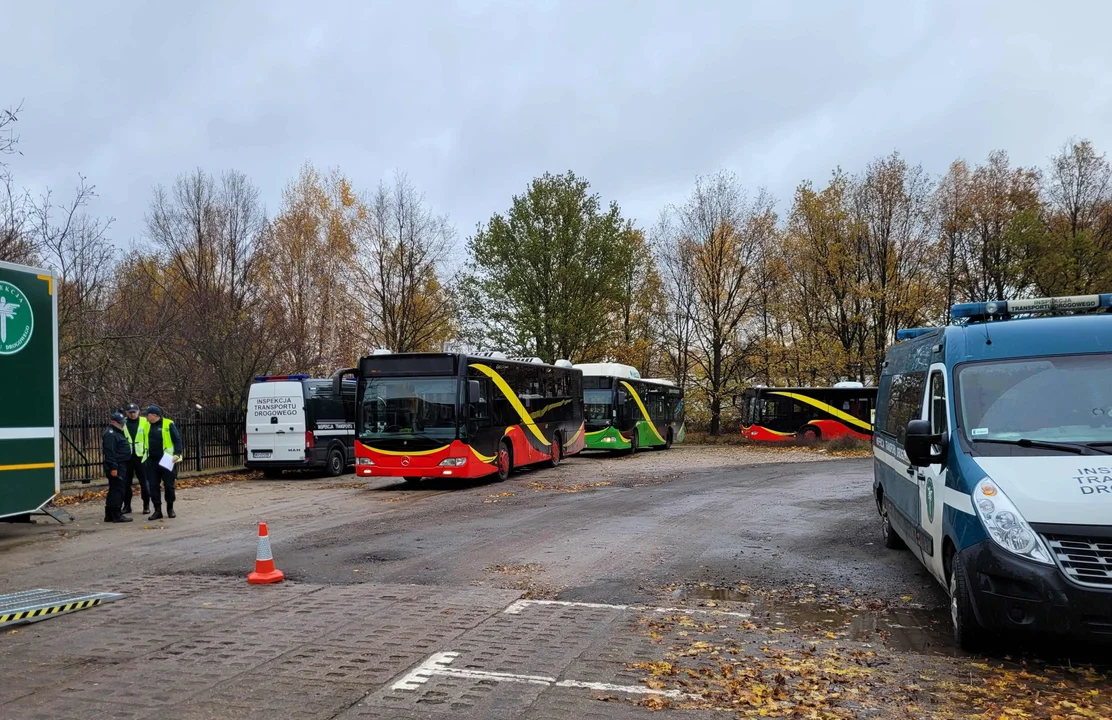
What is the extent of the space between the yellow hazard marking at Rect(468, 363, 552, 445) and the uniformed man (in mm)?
6878

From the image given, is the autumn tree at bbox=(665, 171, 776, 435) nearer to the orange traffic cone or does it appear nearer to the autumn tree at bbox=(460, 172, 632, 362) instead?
the autumn tree at bbox=(460, 172, 632, 362)

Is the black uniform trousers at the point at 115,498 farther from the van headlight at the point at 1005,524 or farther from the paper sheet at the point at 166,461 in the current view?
the van headlight at the point at 1005,524

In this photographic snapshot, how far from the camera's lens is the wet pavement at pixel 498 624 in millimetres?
5176

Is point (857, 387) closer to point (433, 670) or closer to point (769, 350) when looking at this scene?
point (769, 350)

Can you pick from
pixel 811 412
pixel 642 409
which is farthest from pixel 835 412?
pixel 642 409

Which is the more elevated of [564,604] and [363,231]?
[363,231]

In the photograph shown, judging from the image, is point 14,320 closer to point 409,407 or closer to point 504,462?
point 409,407

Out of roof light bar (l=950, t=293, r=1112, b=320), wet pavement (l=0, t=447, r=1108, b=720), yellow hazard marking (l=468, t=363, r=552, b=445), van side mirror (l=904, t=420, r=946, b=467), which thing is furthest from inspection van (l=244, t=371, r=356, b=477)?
van side mirror (l=904, t=420, r=946, b=467)

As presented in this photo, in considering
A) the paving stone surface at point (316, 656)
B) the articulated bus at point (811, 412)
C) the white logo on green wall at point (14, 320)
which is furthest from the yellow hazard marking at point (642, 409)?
the paving stone surface at point (316, 656)

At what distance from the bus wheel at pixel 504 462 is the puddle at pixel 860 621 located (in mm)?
12782

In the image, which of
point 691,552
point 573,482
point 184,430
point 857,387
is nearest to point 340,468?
point 184,430

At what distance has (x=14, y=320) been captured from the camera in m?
11.8

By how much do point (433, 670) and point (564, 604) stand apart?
217 cm

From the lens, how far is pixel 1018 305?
7.86m
